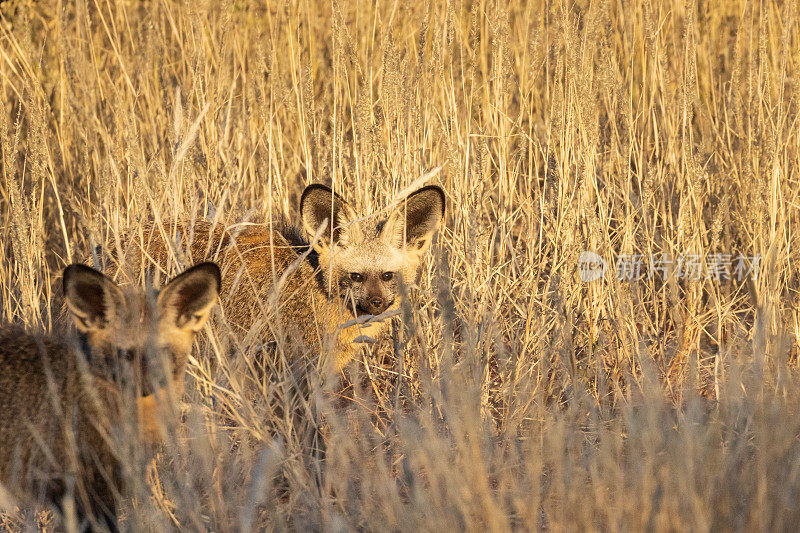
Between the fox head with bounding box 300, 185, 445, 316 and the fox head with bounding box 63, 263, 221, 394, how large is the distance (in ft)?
3.70

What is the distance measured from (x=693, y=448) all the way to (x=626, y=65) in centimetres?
305

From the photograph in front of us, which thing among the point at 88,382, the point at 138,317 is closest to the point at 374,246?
the point at 138,317

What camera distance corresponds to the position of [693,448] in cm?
263

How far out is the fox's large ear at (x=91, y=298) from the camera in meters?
2.96

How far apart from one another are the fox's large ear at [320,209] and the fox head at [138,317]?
1026 millimetres

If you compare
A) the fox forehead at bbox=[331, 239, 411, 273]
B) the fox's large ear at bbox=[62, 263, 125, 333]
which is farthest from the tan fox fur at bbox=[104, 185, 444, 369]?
the fox's large ear at bbox=[62, 263, 125, 333]

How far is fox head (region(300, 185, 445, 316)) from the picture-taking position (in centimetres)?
429

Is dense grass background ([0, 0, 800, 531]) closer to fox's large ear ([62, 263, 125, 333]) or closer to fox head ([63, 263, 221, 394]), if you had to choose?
fox head ([63, 263, 221, 394])

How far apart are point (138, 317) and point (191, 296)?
0.24m

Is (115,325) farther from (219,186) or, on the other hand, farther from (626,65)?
(626,65)

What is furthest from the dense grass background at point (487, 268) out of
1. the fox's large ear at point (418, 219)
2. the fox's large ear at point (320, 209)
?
the fox's large ear at point (320, 209)

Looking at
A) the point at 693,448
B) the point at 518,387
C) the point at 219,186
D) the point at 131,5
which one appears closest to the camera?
the point at 693,448

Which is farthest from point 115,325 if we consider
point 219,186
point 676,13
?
point 676,13

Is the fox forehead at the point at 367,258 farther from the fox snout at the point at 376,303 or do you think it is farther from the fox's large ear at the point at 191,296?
the fox's large ear at the point at 191,296
